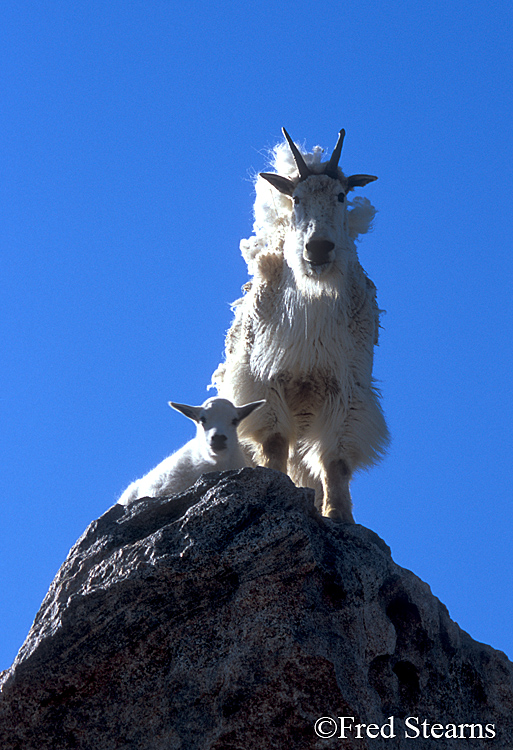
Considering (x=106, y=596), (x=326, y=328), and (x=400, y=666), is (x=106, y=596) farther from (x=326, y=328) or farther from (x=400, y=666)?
(x=326, y=328)

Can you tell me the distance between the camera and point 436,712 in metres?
5.88

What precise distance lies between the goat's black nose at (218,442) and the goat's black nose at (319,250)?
1.92 metres

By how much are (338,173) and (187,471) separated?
3.45 meters

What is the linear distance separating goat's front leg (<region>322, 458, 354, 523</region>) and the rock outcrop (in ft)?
4.45

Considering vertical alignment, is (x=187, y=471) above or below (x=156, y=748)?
above

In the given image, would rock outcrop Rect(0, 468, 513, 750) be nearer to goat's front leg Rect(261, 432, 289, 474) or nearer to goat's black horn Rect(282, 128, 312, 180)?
goat's front leg Rect(261, 432, 289, 474)

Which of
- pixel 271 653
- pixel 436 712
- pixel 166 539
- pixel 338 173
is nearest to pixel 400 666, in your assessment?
pixel 436 712

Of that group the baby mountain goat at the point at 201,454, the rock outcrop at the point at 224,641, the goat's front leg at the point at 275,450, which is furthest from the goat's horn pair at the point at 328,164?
the rock outcrop at the point at 224,641

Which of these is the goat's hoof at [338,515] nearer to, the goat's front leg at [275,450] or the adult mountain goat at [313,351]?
the adult mountain goat at [313,351]

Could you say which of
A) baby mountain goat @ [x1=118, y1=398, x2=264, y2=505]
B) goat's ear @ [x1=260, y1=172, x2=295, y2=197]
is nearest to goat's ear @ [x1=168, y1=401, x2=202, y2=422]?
baby mountain goat @ [x1=118, y1=398, x2=264, y2=505]

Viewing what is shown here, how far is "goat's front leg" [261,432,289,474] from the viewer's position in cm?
784

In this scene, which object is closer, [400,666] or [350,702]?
[350,702]

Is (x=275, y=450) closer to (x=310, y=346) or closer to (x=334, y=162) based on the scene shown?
(x=310, y=346)

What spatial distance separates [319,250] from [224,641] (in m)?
3.69
